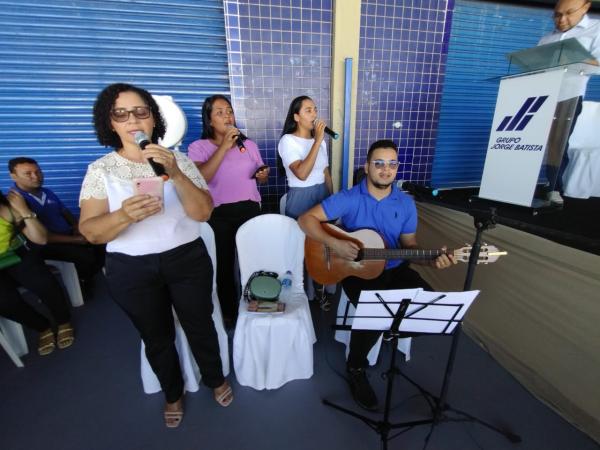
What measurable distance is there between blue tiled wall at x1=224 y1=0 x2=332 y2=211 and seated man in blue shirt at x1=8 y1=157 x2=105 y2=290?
6.05ft

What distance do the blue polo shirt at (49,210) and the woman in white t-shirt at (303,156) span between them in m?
2.15

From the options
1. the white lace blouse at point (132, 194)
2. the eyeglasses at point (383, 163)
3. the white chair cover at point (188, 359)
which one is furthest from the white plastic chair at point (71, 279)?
the eyeglasses at point (383, 163)

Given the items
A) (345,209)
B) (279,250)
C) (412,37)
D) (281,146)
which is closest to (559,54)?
(412,37)

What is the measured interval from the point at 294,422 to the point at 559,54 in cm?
286

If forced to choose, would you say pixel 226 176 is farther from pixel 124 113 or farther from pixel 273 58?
pixel 273 58

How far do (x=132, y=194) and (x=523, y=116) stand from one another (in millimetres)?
2561

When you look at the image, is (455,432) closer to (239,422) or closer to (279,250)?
(239,422)

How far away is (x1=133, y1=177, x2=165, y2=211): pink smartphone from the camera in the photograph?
99 cm

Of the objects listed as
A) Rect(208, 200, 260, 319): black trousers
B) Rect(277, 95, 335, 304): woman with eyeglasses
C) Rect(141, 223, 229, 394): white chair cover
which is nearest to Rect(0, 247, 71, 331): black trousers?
Rect(141, 223, 229, 394): white chair cover

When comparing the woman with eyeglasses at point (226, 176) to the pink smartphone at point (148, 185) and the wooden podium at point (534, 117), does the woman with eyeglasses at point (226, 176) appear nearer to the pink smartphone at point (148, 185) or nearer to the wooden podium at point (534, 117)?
the pink smartphone at point (148, 185)

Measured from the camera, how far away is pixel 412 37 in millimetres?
2895

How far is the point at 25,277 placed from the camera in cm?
209

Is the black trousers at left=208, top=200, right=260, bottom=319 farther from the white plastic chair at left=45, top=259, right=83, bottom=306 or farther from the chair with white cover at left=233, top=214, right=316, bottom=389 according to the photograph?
the white plastic chair at left=45, top=259, right=83, bottom=306

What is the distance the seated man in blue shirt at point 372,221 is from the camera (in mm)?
1764
